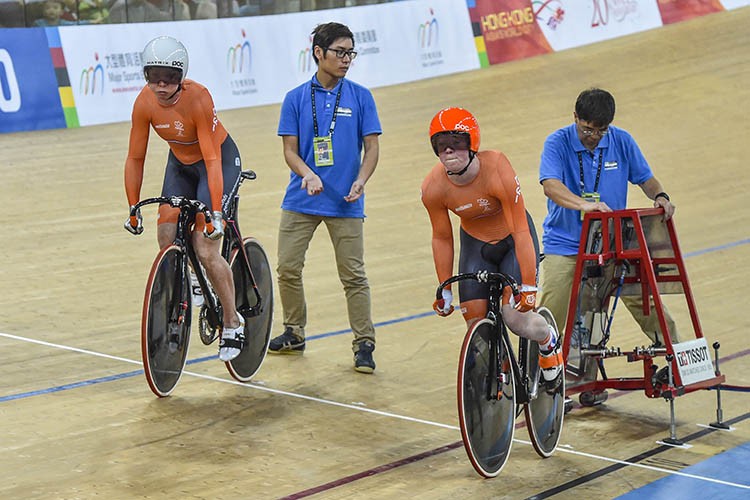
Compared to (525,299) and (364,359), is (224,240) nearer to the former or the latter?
(364,359)

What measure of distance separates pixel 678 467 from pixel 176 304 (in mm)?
2243

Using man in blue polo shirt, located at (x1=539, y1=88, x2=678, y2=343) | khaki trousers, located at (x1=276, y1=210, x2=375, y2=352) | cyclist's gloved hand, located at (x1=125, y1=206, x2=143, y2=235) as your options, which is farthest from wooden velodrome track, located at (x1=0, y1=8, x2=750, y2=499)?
cyclist's gloved hand, located at (x1=125, y1=206, x2=143, y2=235)

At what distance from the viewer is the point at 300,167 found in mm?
5645

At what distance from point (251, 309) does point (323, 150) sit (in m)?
0.88

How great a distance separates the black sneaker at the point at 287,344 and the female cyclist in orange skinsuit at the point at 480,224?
1.74 meters

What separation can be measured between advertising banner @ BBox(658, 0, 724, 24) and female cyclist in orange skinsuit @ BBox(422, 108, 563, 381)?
14280mm

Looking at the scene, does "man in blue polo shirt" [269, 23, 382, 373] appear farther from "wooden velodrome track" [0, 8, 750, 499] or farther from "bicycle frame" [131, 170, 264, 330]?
"wooden velodrome track" [0, 8, 750, 499]

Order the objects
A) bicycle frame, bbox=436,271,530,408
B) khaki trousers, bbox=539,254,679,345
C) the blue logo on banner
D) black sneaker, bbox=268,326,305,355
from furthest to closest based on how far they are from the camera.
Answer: the blue logo on banner → black sneaker, bbox=268,326,305,355 → khaki trousers, bbox=539,254,679,345 → bicycle frame, bbox=436,271,530,408

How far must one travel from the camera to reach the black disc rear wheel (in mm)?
5461

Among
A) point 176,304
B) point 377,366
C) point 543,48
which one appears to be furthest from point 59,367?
point 543,48

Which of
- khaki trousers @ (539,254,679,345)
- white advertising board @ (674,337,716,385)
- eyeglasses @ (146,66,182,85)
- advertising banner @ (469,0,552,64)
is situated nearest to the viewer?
white advertising board @ (674,337,716,385)

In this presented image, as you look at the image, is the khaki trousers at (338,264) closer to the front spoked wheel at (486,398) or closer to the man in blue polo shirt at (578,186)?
the man in blue polo shirt at (578,186)

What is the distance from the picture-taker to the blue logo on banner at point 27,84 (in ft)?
36.4

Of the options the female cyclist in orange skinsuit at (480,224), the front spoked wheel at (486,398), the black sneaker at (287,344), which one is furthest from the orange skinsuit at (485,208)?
the black sneaker at (287,344)
